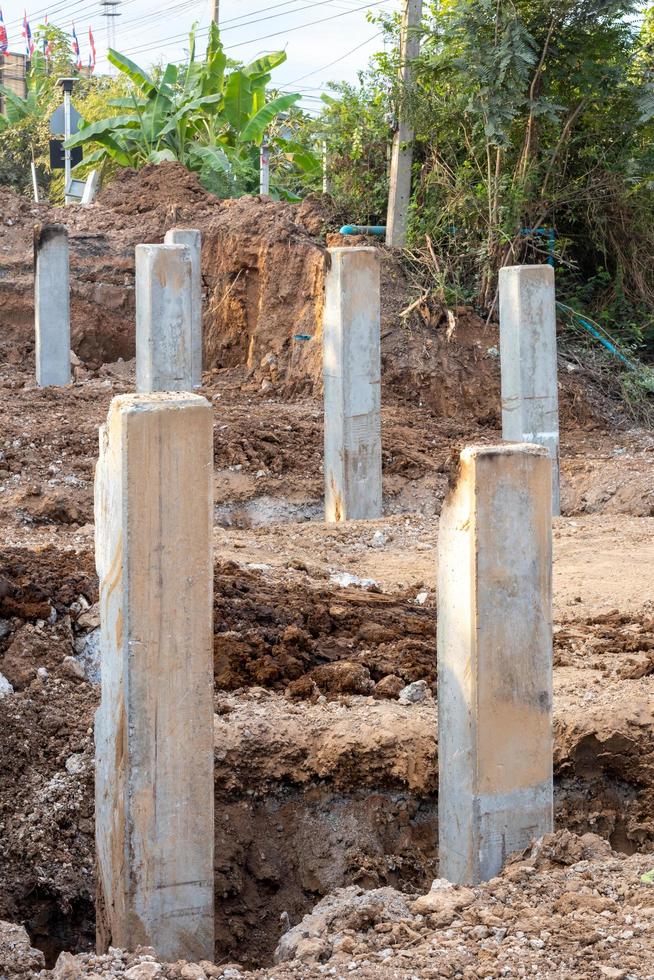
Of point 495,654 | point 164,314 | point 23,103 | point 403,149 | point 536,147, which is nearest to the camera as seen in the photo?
point 495,654

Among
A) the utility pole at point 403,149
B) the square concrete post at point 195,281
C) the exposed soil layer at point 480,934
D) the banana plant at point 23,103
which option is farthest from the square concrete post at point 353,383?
the banana plant at point 23,103

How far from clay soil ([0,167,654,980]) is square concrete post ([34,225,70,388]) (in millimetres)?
1143

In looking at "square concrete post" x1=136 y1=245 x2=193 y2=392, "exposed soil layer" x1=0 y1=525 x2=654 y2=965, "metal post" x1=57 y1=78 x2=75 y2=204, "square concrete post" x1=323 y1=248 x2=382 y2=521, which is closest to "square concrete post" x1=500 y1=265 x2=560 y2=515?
"square concrete post" x1=323 y1=248 x2=382 y2=521

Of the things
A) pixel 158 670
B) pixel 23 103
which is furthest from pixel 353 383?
pixel 23 103

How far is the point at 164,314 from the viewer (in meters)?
8.64

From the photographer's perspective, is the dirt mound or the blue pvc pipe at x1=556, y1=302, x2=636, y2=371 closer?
the blue pvc pipe at x1=556, y1=302, x2=636, y2=371

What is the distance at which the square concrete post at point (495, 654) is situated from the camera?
148 inches

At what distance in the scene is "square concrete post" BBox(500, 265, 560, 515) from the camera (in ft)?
27.2

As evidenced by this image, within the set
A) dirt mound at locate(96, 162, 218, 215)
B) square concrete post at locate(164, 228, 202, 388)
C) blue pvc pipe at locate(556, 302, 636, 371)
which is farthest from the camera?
dirt mound at locate(96, 162, 218, 215)

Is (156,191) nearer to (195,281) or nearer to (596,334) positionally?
(195,281)

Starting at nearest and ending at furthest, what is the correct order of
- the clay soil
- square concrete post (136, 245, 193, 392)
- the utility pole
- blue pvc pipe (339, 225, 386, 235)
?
the clay soil
square concrete post (136, 245, 193, 392)
the utility pole
blue pvc pipe (339, 225, 386, 235)

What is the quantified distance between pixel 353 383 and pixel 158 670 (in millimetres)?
4997

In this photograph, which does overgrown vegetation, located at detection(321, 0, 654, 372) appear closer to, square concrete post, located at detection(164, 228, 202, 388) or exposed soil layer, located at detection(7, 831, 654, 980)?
square concrete post, located at detection(164, 228, 202, 388)

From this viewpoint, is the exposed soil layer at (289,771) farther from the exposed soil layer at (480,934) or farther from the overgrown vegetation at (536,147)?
the overgrown vegetation at (536,147)
